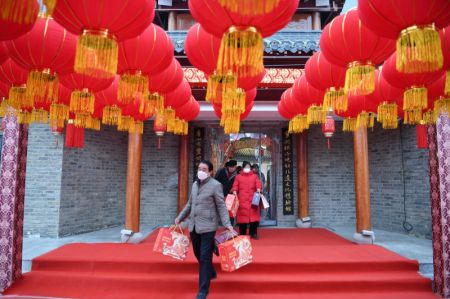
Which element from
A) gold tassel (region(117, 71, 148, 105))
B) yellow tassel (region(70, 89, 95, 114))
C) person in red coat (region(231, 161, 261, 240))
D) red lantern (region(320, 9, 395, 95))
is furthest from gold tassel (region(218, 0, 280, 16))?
person in red coat (region(231, 161, 261, 240))

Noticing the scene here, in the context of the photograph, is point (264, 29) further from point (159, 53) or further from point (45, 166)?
point (45, 166)

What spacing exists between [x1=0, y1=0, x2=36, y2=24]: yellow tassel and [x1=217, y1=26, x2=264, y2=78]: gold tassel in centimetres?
100

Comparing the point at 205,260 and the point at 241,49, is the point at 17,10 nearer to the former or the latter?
the point at 241,49

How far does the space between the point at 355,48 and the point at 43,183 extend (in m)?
6.69

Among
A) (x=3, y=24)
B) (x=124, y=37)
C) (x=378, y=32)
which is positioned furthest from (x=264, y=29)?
(x=3, y=24)

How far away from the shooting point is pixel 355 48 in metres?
2.20

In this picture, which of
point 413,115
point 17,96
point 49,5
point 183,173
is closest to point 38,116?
point 17,96

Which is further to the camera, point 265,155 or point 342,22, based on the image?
point 265,155

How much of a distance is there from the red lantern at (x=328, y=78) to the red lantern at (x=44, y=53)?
2.06 metres

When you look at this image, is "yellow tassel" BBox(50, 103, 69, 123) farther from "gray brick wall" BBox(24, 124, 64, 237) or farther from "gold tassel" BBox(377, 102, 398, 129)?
"gray brick wall" BBox(24, 124, 64, 237)

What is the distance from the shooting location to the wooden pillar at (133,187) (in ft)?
19.3

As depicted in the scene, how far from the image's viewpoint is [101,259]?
4344 millimetres

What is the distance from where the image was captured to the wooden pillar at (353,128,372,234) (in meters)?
5.73

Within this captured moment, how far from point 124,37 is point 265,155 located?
6607 millimetres
